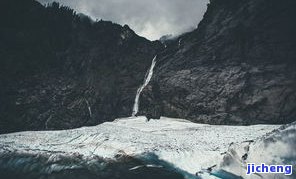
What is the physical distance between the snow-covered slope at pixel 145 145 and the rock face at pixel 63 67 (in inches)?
215

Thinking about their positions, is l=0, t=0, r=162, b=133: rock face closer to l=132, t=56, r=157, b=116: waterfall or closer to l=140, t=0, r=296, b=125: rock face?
l=132, t=56, r=157, b=116: waterfall

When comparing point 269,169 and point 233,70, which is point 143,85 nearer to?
point 233,70

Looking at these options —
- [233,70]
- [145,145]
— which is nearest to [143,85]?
[233,70]

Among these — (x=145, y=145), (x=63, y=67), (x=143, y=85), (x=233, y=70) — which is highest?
(x=233, y=70)

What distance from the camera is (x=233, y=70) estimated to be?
86.5ft

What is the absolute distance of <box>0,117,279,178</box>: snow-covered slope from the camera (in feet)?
47.3

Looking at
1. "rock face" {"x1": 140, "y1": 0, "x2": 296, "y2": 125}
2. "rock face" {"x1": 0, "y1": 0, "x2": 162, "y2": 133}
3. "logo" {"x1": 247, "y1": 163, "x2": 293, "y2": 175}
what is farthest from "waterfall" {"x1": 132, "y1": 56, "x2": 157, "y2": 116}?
"logo" {"x1": 247, "y1": 163, "x2": 293, "y2": 175}

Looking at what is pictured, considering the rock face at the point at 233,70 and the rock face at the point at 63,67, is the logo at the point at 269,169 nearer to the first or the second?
the rock face at the point at 233,70

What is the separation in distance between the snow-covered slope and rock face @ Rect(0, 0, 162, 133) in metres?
5.46

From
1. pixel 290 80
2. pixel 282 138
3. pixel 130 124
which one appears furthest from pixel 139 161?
pixel 290 80

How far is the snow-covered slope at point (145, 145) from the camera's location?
47.3 ft

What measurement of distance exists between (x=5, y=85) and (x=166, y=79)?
15672 mm

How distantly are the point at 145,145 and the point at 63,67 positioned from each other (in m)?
18.7

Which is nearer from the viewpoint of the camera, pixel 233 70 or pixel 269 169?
pixel 269 169
